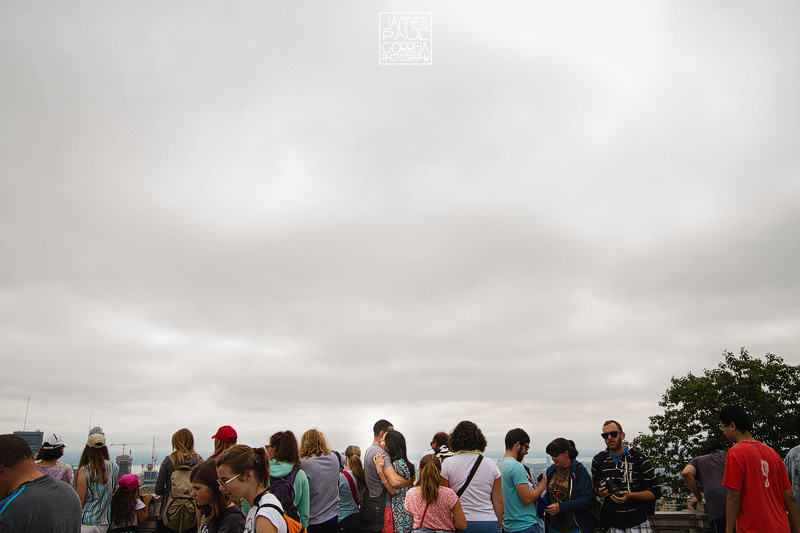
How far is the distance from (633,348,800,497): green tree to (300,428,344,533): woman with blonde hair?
36080mm

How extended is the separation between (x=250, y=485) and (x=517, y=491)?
3.90m

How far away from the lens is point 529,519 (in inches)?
258

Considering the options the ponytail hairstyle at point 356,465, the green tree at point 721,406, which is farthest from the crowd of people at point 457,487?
the green tree at point 721,406

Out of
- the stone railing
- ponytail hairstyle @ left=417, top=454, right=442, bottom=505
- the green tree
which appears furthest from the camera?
the green tree

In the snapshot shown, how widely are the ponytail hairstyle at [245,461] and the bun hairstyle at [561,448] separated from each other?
4.35m

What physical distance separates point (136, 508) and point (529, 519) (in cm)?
534

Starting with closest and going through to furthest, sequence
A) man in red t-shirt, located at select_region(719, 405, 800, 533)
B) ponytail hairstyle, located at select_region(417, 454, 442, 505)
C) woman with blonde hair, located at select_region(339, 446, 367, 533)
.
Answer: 1. man in red t-shirt, located at select_region(719, 405, 800, 533)
2. ponytail hairstyle, located at select_region(417, 454, 442, 505)
3. woman with blonde hair, located at select_region(339, 446, 367, 533)

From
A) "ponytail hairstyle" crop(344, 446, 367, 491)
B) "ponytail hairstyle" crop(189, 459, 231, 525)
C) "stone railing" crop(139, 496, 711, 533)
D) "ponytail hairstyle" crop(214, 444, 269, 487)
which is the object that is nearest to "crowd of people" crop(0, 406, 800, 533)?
"ponytail hairstyle" crop(344, 446, 367, 491)

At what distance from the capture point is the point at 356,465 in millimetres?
8820

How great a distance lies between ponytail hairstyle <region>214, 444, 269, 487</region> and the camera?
379cm

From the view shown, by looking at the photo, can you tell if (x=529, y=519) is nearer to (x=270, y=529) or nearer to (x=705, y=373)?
(x=270, y=529)

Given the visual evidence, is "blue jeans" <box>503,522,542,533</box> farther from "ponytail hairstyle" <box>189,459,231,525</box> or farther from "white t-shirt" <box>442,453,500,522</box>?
"ponytail hairstyle" <box>189,459,231,525</box>

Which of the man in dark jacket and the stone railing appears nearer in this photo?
the man in dark jacket

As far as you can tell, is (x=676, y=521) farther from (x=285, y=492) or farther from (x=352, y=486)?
(x=285, y=492)
